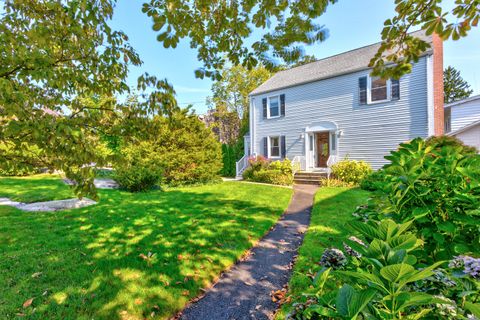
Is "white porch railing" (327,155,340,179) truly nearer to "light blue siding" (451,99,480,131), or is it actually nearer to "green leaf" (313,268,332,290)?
"light blue siding" (451,99,480,131)

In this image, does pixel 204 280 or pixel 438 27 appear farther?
pixel 204 280

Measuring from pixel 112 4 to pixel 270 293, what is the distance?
3.86m

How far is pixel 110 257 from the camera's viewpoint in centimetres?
379

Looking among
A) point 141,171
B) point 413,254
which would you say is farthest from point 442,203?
point 141,171

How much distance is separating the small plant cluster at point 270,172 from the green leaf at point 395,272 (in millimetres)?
12168

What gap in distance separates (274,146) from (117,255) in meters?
13.9

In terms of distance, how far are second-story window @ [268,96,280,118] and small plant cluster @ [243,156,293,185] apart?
148 inches

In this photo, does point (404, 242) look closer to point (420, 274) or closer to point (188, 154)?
point (420, 274)

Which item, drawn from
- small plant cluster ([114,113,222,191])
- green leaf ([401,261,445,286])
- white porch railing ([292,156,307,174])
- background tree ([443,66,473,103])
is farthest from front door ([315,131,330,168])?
background tree ([443,66,473,103])

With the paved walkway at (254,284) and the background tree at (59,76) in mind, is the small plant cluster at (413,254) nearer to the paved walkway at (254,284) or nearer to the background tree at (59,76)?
the paved walkway at (254,284)

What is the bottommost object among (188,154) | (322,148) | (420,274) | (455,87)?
(420,274)

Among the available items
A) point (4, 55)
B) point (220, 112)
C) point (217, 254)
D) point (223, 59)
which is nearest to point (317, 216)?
point (217, 254)

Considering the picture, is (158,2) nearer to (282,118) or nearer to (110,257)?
(110,257)

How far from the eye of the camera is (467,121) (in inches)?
541
